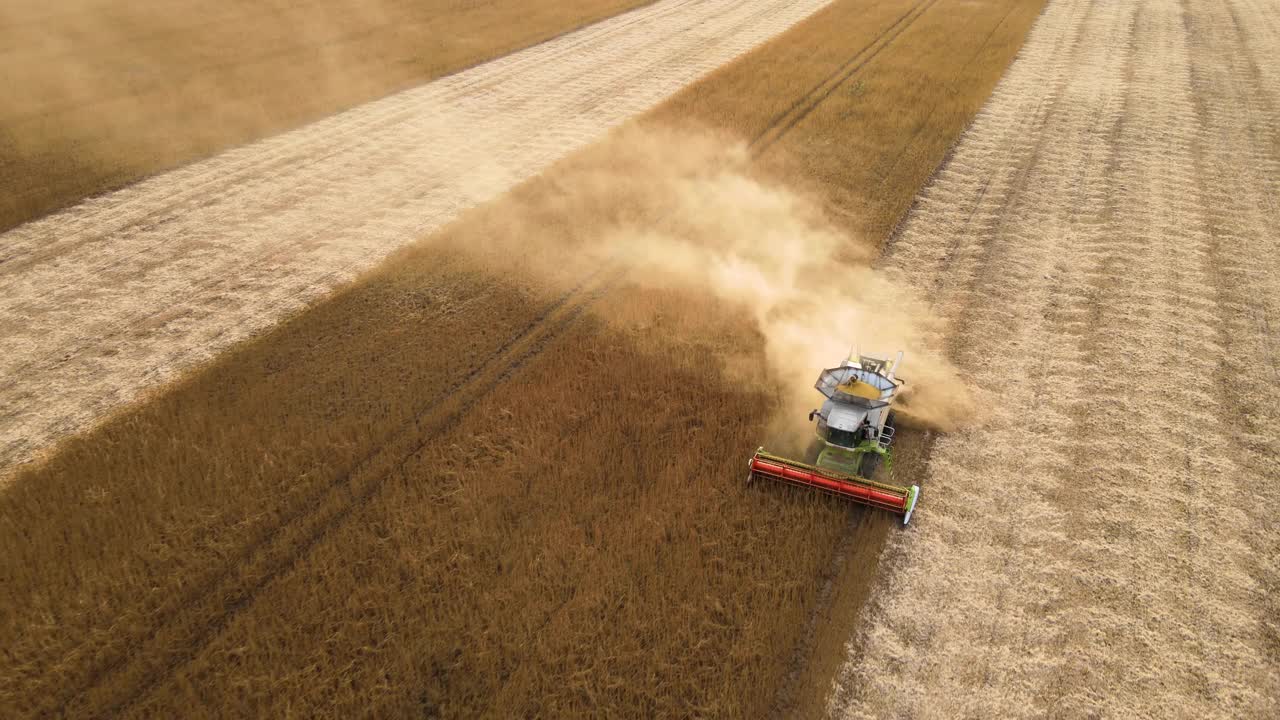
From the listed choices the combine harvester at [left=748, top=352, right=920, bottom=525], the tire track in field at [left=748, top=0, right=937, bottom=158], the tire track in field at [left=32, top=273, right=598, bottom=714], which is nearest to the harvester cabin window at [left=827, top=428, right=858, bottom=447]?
the combine harvester at [left=748, top=352, right=920, bottom=525]

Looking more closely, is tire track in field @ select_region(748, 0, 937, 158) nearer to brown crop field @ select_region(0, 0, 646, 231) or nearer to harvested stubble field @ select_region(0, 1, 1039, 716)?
harvested stubble field @ select_region(0, 1, 1039, 716)

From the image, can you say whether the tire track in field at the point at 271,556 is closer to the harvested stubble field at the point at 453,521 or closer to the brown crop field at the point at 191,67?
the harvested stubble field at the point at 453,521

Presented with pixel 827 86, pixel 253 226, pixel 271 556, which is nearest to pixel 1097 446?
pixel 271 556

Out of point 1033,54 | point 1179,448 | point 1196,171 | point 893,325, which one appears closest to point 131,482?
point 893,325

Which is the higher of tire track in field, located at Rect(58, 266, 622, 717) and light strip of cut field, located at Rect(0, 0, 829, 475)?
light strip of cut field, located at Rect(0, 0, 829, 475)

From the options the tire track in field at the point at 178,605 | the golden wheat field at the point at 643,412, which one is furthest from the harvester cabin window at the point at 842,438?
the tire track in field at the point at 178,605
